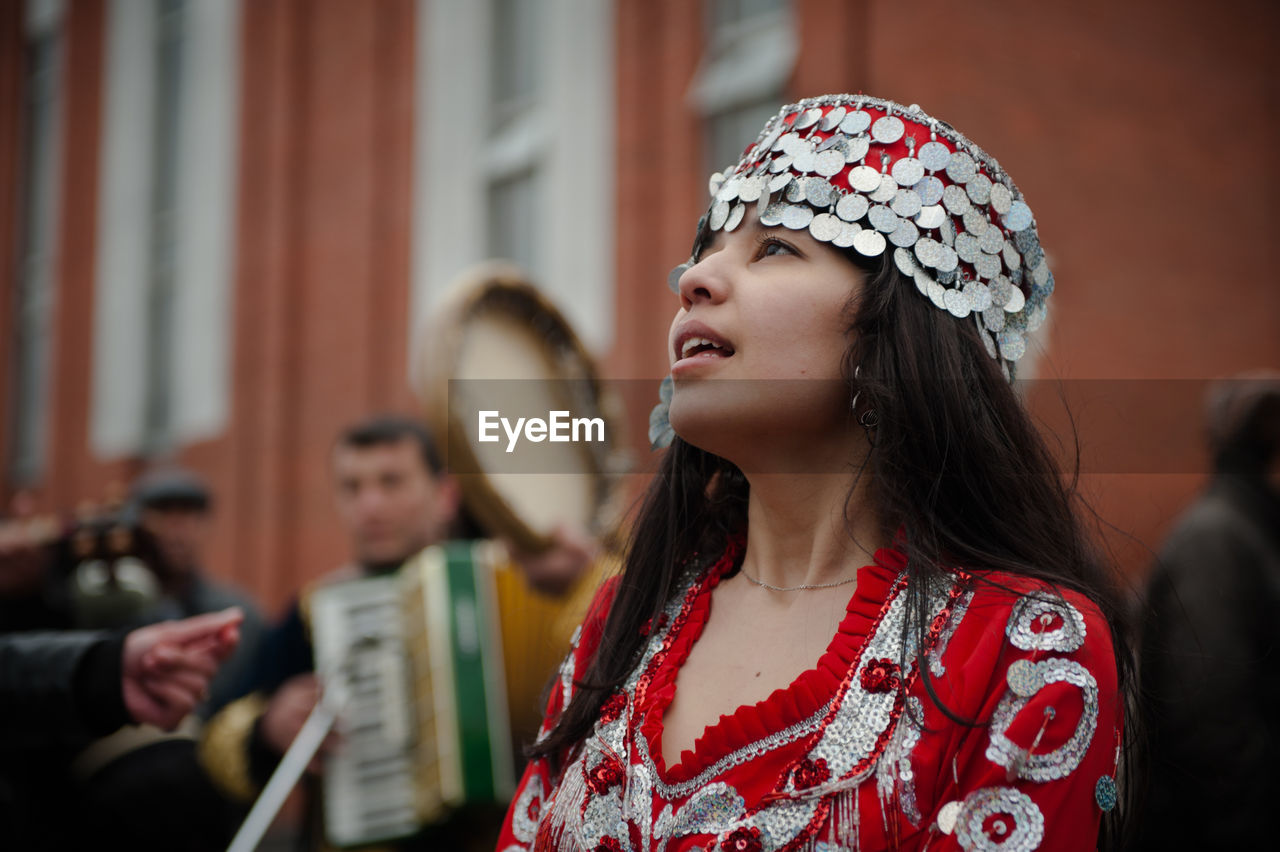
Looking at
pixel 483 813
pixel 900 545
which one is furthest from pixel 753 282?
pixel 483 813

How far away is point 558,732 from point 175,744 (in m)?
2.77

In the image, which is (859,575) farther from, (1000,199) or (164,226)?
(164,226)

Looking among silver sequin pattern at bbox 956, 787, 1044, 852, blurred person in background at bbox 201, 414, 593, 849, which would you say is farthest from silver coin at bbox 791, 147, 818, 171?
blurred person in background at bbox 201, 414, 593, 849

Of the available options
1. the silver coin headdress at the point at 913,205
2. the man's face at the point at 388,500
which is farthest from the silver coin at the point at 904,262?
the man's face at the point at 388,500

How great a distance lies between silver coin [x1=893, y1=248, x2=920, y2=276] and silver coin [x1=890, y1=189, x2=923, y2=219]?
5 cm

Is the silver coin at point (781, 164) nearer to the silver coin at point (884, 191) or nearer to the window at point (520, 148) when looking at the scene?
the silver coin at point (884, 191)

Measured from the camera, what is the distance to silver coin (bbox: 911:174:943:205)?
5.12 feet

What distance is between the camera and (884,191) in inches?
61.3

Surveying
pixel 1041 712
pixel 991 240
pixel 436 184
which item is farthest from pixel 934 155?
pixel 436 184

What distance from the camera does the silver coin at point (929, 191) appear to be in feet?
5.12

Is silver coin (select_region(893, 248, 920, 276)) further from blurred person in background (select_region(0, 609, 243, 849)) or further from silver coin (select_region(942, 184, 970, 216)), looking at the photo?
blurred person in background (select_region(0, 609, 243, 849))

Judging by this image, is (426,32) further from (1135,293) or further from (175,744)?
(175,744)

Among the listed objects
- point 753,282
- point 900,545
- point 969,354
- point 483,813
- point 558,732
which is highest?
point 753,282

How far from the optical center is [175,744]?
392 cm
